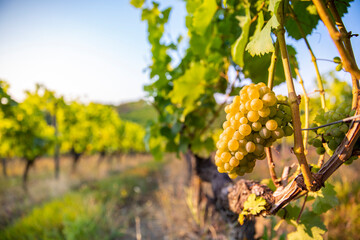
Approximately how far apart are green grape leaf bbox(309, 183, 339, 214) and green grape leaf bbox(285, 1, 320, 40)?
2.54 ft

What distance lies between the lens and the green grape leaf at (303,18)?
96cm

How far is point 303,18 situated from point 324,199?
0.91m

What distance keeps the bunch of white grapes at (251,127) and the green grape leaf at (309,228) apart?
0.63 meters

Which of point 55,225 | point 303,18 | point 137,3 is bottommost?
point 55,225

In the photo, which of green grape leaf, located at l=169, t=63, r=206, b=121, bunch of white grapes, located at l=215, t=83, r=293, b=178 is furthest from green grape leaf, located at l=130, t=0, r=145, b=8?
bunch of white grapes, located at l=215, t=83, r=293, b=178

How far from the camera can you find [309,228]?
1.00 metres

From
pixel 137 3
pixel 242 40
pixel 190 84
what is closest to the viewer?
pixel 242 40

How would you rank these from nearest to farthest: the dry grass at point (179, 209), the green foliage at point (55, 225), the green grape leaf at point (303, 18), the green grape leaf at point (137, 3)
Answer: the green grape leaf at point (303, 18)
the green grape leaf at point (137, 3)
the dry grass at point (179, 209)
the green foliage at point (55, 225)

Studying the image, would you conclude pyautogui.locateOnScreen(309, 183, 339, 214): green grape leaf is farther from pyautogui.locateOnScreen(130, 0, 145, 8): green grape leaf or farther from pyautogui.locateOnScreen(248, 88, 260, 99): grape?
pyautogui.locateOnScreen(130, 0, 145, 8): green grape leaf

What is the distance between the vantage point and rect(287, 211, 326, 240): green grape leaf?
0.97 metres

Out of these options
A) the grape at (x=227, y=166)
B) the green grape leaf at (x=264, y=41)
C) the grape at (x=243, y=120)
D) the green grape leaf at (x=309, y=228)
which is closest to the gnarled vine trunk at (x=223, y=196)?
the green grape leaf at (x=309, y=228)

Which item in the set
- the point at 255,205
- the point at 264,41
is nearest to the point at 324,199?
the point at 255,205

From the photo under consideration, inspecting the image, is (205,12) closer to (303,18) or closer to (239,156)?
(303,18)

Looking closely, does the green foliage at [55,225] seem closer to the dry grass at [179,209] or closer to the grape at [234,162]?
the dry grass at [179,209]
